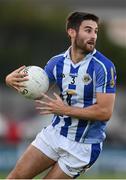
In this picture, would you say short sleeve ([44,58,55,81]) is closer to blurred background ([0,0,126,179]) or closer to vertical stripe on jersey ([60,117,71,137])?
vertical stripe on jersey ([60,117,71,137])

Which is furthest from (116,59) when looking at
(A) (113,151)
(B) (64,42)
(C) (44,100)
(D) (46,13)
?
(C) (44,100)

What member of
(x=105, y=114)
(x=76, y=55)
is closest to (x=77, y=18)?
(x=76, y=55)

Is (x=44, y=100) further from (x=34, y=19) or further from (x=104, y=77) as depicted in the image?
(x=34, y=19)

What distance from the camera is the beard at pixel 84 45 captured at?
36.1 ft

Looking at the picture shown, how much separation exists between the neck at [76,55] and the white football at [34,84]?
0.43 m

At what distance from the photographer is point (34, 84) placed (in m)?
11.1

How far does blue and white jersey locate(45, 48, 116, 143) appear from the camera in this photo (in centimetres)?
1089

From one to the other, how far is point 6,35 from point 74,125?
1548 inches

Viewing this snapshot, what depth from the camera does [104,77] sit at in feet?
35.7

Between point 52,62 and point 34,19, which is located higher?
point 52,62

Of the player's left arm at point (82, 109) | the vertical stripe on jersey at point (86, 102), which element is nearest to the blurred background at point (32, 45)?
the vertical stripe on jersey at point (86, 102)

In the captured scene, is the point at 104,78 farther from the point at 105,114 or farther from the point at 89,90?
the point at 105,114

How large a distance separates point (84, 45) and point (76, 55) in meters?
0.20

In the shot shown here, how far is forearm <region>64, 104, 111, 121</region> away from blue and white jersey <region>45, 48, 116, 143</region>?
0.21 metres
